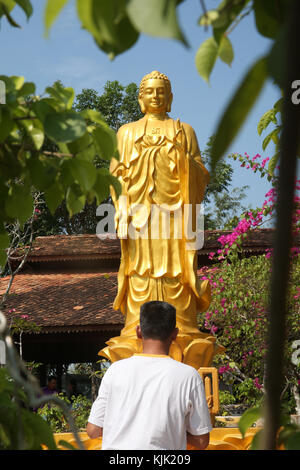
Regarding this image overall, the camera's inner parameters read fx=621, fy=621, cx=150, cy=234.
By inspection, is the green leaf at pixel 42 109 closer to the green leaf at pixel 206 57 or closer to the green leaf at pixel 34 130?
the green leaf at pixel 34 130

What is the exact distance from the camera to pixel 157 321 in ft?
6.94

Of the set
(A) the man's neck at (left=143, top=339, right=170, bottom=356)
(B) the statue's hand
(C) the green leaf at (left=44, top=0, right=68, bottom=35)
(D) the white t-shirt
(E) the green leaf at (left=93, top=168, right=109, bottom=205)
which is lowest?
(D) the white t-shirt

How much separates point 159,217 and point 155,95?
3.58 feet

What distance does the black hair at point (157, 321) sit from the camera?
209cm

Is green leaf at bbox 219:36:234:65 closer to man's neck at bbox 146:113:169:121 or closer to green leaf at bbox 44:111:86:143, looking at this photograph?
green leaf at bbox 44:111:86:143

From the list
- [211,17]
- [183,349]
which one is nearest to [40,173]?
[211,17]

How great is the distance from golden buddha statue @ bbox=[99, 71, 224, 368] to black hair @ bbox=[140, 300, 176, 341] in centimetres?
305

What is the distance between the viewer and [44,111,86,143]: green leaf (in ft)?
3.84

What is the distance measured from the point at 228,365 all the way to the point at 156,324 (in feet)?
18.9

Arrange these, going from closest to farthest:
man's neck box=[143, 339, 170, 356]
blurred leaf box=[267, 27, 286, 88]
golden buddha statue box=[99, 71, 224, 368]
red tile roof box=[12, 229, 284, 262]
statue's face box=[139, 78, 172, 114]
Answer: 1. blurred leaf box=[267, 27, 286, 88]
2. man's neck box=[143, 339, 170, 356]
3. golden buddha statue box=[99, 71, 224, 368]
4. statue's face box=[139, 78, 172, 114]
5. red tile roof box=[12, 229, 284, 262]

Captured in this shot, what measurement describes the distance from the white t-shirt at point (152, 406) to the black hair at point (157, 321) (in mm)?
126

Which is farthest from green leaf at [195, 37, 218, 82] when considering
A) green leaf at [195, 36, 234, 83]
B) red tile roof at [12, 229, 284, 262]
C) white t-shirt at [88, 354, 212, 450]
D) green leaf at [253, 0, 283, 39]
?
red tile roof at [12, 229, 284, 262]

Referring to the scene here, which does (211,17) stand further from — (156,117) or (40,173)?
(156,117)

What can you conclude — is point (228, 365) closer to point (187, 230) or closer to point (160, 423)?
point (187, 230)
